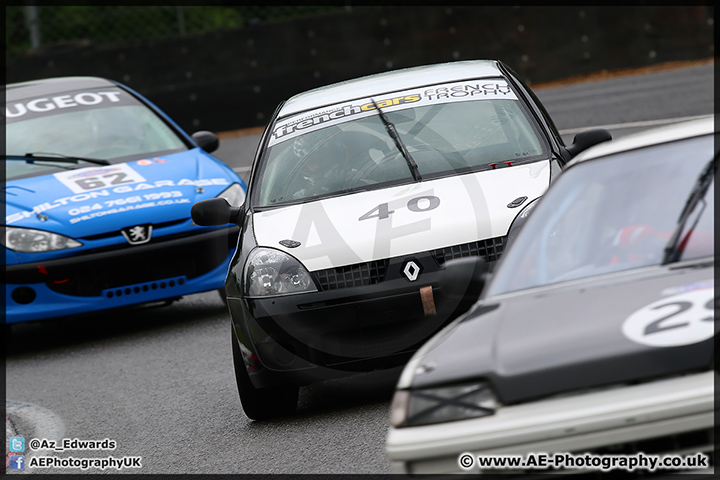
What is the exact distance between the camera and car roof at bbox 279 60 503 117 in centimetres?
703

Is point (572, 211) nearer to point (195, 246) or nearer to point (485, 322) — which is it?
point (485, 322)

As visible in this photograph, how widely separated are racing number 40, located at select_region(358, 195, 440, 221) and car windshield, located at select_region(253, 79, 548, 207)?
369mm

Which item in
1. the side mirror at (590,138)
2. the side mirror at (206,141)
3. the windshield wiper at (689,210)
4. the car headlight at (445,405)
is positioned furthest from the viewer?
the side mirror at (206,141)

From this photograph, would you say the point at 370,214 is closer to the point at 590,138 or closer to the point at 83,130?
the point at 590,138

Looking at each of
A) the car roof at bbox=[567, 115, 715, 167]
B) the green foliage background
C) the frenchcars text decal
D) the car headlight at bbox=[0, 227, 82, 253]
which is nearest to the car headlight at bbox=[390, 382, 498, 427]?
the car roof at bbox=[567, 115, 715, 167]

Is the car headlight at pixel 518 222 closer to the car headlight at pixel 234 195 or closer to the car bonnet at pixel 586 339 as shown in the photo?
the car bonnet at pixel 586 339

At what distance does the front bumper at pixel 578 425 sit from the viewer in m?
3.08

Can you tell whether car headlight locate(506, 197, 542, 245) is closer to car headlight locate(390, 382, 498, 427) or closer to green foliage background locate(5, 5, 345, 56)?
car headlight locate(390, 382, 498, 427)

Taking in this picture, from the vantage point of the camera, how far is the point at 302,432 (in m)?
5.59

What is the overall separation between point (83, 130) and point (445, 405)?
7087 mm

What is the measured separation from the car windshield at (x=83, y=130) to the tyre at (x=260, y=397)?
3.97 metres

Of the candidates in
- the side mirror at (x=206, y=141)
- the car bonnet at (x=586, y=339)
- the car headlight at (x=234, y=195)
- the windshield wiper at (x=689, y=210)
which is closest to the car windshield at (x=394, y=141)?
the car headlight at (x=234, y=195)

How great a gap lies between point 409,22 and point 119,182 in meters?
12.7

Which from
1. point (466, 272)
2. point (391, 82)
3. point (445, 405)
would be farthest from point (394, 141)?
point (445, 405)
